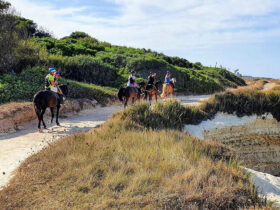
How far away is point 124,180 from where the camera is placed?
6.86m

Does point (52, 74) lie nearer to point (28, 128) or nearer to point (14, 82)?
point (28, 128)

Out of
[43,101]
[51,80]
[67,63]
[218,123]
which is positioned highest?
[67,63]

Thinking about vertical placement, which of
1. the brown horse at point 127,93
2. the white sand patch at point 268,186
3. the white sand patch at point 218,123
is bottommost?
the white sand patch at point 268,186

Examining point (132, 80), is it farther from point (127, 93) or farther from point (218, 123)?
point (218, 123)

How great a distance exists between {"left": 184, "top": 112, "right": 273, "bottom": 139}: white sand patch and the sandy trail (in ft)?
17.2

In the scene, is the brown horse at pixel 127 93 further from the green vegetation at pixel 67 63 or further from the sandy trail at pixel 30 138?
the green vegetation at pixel 67 63

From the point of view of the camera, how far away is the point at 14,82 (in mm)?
18062

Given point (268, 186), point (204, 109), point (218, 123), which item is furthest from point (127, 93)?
point (268, 186)

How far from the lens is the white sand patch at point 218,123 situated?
14883mm

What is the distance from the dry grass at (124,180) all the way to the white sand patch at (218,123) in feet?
18.8

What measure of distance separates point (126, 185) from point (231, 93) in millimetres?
14017

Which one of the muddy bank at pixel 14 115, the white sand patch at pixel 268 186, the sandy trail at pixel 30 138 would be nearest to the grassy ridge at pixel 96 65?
the muddy bank at pixel 14 115

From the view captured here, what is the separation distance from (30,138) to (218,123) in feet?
34.4

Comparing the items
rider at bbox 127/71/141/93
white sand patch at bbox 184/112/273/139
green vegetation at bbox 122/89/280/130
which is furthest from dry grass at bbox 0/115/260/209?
rider at bbox 127/71/141/93
